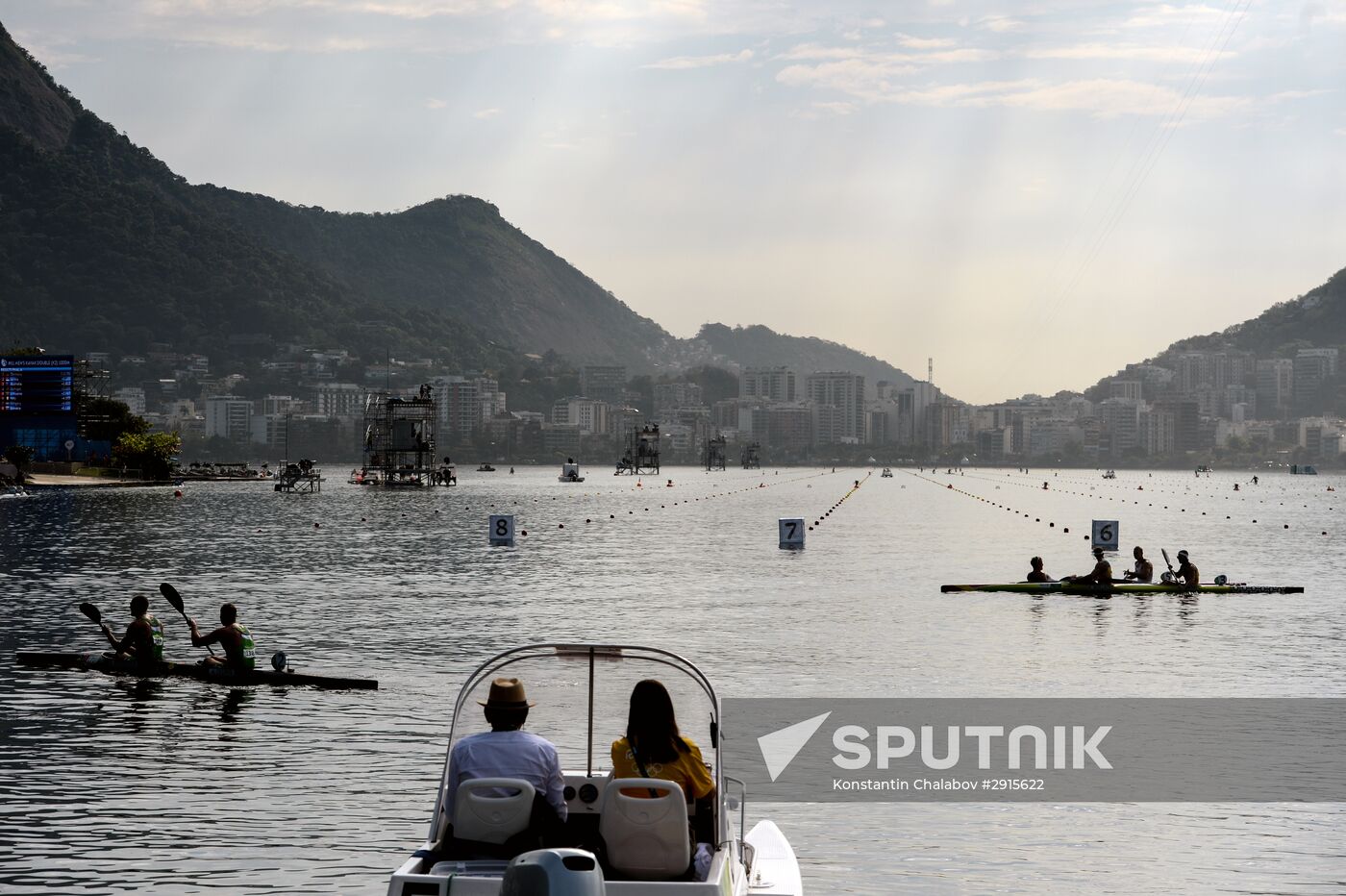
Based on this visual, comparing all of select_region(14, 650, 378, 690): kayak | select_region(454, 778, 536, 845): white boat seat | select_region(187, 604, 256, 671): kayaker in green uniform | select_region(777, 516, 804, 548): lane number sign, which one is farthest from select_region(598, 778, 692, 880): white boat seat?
select_region(777, 516, 804, 548): lane number sign

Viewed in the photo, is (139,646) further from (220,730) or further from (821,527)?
(821,527)

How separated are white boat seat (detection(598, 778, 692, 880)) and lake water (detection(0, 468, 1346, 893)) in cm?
518

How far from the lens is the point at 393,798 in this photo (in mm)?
→ 18766

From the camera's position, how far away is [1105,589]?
154 ft

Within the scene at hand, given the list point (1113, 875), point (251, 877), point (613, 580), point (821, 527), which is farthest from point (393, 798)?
point (821, 527)

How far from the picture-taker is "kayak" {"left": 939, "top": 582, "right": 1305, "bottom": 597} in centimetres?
4712

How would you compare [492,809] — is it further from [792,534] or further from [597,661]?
[792,534]

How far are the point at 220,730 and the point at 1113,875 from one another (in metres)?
14.0

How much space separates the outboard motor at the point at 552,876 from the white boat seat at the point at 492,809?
5.26 ft

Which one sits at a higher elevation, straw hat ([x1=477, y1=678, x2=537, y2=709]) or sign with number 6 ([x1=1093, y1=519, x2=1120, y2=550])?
straw hat ([x1=477, y1=678, x2=537, y2=709])

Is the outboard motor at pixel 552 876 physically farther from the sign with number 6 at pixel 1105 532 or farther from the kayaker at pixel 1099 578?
the sign with number 6 at pixel 1105 532

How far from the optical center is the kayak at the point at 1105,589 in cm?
4712

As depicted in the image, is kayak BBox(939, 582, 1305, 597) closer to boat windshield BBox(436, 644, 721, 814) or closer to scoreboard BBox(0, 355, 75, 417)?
boat windshield BBox(436, 644, 721, 814)

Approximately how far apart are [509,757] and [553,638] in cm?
2481
